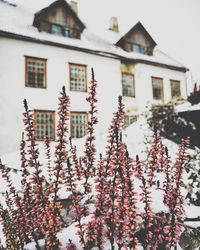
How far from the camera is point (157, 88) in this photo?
22.5 meters

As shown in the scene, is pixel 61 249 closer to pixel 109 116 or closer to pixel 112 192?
pixel 112 192

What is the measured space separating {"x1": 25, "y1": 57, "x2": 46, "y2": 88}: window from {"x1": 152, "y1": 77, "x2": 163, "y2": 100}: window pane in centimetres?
930

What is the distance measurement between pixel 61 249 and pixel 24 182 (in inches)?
29.4

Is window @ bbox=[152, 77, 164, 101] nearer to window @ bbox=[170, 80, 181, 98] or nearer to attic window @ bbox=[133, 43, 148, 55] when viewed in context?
window @ bbox=[170, 80, 181, 98]

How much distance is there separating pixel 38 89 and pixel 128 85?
730 cm

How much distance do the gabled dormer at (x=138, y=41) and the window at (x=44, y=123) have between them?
29.8 feet

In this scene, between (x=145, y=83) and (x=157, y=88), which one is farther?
(x=157, y=88)

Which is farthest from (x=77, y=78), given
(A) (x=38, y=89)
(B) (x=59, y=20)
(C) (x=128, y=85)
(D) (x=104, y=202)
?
(D) (x=104, y=202)

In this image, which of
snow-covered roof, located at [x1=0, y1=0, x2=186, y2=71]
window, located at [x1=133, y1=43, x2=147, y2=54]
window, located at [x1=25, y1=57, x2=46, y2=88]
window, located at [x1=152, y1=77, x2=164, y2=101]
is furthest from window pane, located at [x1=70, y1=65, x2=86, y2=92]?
window, located at [x1=152, y1=77, x2=164, y2=101]

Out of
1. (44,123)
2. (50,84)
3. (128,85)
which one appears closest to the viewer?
(44,123)

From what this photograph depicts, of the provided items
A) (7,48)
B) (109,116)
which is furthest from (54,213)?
(109,116)

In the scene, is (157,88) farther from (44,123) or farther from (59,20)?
(44,123)

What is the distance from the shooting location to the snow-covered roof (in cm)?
1631

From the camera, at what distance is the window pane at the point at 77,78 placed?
18.1 metres
